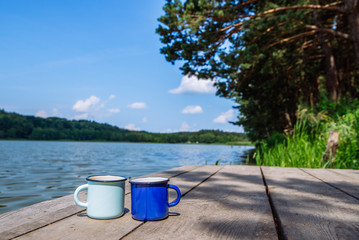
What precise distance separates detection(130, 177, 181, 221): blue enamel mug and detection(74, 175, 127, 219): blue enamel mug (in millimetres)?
67

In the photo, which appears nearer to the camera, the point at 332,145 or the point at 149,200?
the point at 149,200

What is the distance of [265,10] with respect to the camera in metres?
6.84

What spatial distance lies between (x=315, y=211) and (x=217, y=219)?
518mm

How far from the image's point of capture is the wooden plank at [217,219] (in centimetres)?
94

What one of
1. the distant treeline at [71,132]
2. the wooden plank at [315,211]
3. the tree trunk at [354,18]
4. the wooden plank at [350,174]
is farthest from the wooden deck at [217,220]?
the distant treeline at [71,132]

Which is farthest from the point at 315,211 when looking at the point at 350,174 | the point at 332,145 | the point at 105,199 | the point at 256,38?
the point at 256,38

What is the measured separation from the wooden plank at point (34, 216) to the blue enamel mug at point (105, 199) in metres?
0.15

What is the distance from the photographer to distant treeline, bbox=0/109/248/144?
5703cm

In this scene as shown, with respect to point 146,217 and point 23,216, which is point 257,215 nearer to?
point 146,217

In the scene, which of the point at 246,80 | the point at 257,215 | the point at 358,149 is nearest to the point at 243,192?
the point at 257,215

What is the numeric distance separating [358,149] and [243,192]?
12.3 feet

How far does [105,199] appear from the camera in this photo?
43.4 inches

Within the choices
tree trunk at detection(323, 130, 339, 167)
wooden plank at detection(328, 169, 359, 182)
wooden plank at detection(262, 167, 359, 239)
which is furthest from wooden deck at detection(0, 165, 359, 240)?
tree trunk at detection(323, 130, 339, 167)

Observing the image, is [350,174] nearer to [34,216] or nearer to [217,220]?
[217,220]
